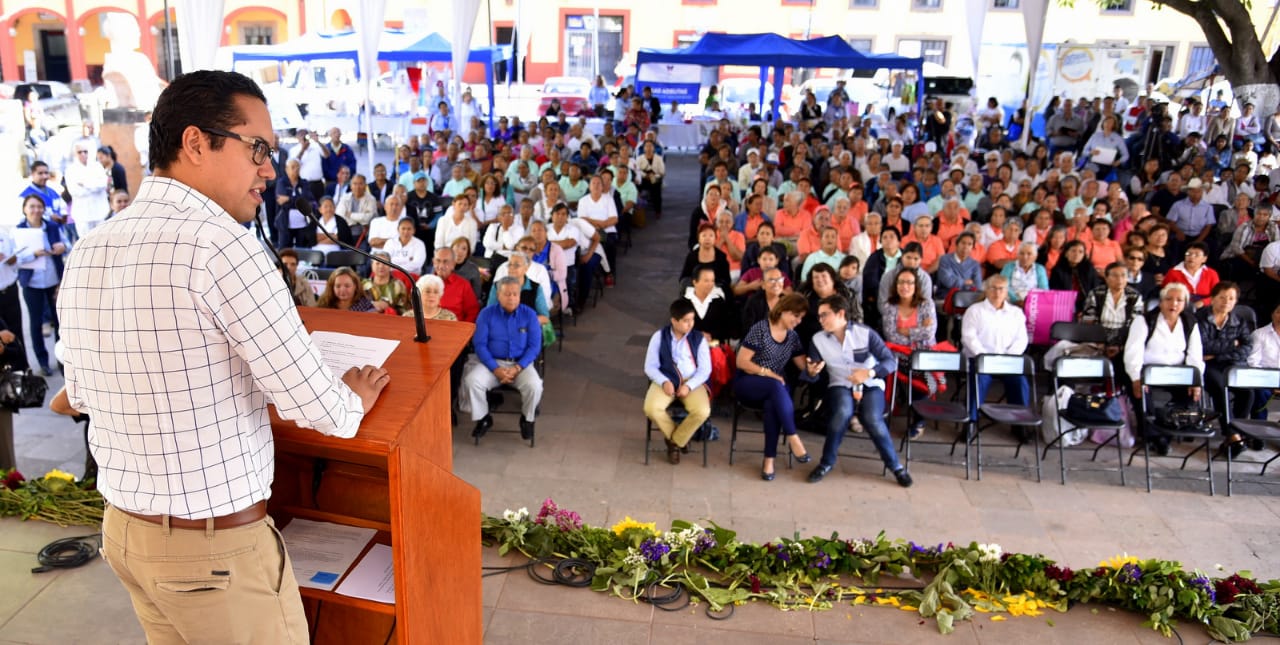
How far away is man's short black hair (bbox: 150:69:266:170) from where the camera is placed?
1646 mm

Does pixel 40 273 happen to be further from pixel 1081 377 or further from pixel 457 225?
pixel 1081 377

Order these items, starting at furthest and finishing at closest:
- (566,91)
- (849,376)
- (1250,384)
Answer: (566,91) → (1250,384) → (849,376)

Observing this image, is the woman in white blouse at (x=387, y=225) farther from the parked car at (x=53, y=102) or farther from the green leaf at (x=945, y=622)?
the parked car at (x=53, y=102)

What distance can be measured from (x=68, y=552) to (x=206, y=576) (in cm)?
244

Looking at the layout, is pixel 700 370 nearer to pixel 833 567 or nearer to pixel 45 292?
pixel 833 567

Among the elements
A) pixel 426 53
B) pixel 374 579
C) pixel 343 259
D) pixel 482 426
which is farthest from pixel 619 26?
pixel 374 579

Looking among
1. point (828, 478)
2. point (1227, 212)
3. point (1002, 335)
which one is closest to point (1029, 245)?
point (1002, 335)

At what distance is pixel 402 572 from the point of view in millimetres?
1927

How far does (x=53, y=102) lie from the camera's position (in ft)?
60.6

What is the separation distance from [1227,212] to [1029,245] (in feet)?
12.2

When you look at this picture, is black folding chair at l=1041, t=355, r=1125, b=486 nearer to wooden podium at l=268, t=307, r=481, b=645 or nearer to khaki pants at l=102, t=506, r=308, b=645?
wooden podium at l=268, t=307, r=481, b=645

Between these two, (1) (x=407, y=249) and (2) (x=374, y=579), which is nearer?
(2) (x=374, y=579)

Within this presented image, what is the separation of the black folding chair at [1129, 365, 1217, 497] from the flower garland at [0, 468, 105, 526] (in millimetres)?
5577

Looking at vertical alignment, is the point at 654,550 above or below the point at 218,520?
below
